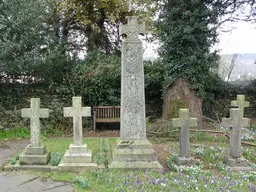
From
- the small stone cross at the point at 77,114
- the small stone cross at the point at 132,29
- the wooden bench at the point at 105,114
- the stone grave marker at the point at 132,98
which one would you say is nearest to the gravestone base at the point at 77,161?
the small stone cross at the point at 77,114

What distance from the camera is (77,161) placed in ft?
16.3

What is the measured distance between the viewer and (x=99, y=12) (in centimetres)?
1219

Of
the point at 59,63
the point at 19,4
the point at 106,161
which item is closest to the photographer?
the point at 106,161

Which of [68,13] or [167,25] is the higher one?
[68,13]

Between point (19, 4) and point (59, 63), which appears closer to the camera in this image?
point (19, 4)

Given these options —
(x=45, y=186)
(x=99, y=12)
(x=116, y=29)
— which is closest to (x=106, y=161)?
(x=45, y=186)

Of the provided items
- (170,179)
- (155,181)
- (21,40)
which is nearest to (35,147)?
(155,181)

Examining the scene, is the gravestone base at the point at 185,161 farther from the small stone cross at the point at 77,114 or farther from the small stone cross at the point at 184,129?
the small stone cross at the point at 77,114

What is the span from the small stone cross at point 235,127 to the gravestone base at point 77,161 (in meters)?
3.03

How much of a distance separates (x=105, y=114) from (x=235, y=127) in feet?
19.3

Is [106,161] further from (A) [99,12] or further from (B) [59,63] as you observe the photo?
(A) [99,12]

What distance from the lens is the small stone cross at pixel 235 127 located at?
5.39 metres

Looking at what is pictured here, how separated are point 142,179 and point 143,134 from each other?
3.41 feet

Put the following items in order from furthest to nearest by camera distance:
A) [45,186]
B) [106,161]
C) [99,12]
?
[99,12] < [106,161] < [45,186]
